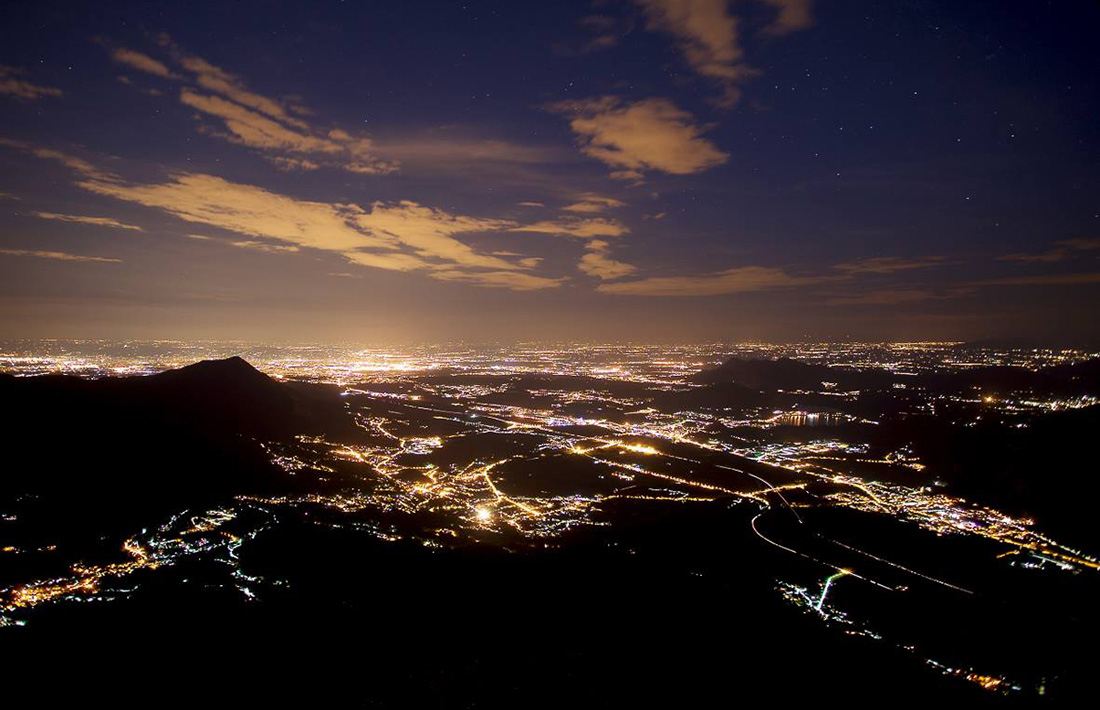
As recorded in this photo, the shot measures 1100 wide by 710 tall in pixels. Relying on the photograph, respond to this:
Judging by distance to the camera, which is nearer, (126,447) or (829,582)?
(829,582)

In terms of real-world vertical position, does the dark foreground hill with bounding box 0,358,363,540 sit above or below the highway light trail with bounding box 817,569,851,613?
above

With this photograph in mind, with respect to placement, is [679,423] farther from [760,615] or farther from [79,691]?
[79,691]

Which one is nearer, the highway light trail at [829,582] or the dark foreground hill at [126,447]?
the highway light trail at [829,582]

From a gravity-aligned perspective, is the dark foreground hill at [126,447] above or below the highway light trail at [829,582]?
above

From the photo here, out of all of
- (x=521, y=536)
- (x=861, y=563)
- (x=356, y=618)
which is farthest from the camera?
(x=521, y=536)

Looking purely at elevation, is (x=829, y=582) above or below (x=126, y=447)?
below

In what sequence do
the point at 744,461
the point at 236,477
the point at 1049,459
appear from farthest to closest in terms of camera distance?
the point at 744,461
the point at 1049,459
the point at 236,477

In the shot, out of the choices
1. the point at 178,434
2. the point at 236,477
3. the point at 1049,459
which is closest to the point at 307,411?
the point at 178,434

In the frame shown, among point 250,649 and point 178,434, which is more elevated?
point 178,434

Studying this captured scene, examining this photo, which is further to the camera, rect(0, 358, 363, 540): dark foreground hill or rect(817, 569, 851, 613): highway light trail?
rect(0, 358, 363, 540): dark foreground hill

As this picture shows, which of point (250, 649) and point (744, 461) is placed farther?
point (744, 461)
